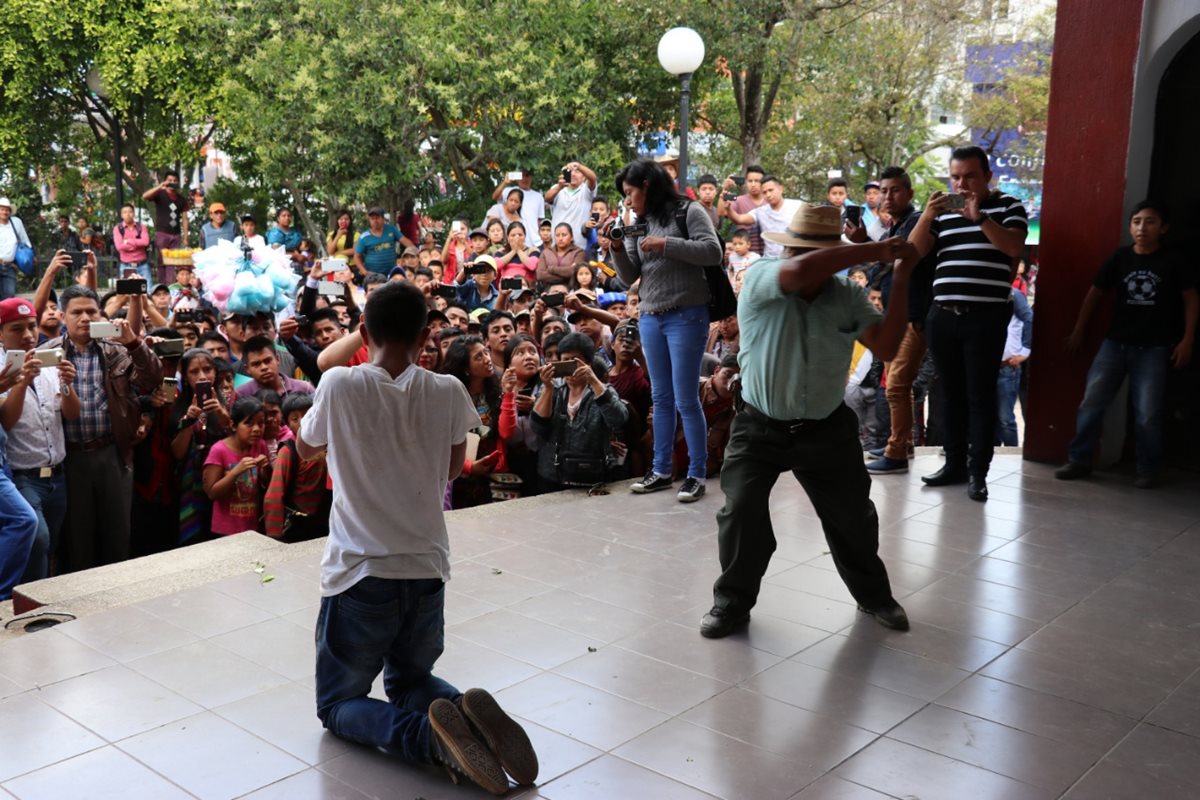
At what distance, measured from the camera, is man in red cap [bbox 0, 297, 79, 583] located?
601 centimetres

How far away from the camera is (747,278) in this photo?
4645 mm

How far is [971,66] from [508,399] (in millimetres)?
22680

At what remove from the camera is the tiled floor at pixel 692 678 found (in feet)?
11.6

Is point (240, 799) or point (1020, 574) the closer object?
point (240, 799)

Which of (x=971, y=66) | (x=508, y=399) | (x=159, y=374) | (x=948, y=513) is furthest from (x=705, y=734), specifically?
(x=971, y=66)

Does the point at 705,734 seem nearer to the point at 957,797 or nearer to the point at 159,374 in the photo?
the point at 957,797

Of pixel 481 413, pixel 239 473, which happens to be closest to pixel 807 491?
pixel 481 413

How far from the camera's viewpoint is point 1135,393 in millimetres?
7020

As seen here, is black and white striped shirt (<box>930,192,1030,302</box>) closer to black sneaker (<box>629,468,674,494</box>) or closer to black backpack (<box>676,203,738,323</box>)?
black backpack (<box>676,203,738,323</box>)

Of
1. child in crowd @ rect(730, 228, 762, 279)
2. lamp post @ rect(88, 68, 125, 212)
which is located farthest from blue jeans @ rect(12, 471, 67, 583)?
lamp post @ rect(88, 68, 125, 212)

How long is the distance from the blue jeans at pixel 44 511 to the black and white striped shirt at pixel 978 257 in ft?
17.7

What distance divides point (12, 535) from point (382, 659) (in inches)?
119

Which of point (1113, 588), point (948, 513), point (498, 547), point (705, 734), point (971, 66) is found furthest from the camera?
point (971, 66)

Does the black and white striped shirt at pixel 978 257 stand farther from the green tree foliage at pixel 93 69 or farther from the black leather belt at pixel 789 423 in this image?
the green tree foliage at pixel 93 69
